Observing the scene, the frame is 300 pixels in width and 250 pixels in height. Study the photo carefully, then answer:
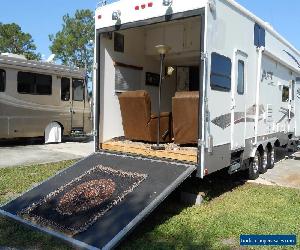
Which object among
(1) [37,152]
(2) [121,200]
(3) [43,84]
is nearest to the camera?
(2) [121,200]

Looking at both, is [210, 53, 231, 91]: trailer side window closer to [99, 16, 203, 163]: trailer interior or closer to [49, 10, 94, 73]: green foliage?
[99, 16, 203, 163]: trailer interior

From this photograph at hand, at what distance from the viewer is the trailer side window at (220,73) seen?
20.4 feet

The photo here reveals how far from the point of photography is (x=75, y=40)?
1720 inches

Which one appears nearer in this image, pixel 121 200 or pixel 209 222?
pixel 121 200

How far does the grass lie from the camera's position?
4922 mm

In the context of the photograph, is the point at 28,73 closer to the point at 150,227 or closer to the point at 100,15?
the point at 100,15

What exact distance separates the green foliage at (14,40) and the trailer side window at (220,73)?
3524cm

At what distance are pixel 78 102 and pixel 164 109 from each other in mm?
6937

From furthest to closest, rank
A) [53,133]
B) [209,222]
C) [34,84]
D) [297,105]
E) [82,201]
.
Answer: [53,133]
[34,84]
[297,105]
[209,222]
[82,201]

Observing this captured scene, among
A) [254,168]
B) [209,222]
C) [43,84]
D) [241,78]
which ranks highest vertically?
[43,84]

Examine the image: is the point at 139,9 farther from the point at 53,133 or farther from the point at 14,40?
the point at 14,40

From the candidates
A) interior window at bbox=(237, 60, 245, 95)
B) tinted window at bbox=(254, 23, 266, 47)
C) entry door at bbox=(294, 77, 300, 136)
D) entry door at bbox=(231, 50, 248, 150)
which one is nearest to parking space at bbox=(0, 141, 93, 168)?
entry door at bbox=(231, 50, 248, 150)

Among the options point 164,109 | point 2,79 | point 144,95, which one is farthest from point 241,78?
point 2,79

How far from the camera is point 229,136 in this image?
22.6 feet
